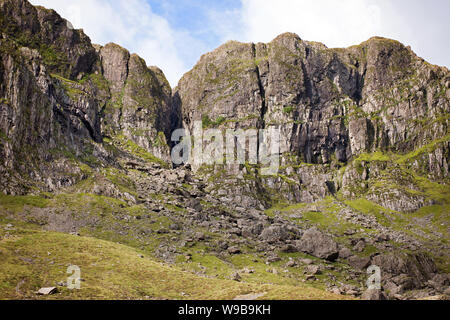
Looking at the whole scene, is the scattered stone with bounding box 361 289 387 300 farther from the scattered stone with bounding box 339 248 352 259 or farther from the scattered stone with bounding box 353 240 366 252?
the scattered stone with bounding box 353 240 366 252

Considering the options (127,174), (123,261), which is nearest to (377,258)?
(123,261)

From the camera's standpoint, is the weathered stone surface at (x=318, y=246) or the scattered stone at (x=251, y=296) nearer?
the scattered stone at (x=251, y=296)

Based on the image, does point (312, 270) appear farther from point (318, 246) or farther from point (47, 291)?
point (47, 291)

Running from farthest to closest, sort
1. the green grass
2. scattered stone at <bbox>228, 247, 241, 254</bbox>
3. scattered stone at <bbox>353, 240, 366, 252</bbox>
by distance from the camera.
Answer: scattered stone at <bbox>353, 240, 366, 252</bbox>, scattered stone at <bbox>228, 247, 241, 254</bbox>, the green grass

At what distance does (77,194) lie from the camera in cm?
13112

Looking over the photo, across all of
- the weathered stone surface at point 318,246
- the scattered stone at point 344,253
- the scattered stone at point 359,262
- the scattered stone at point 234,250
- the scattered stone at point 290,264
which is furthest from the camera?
the scattered stone at point 344,253

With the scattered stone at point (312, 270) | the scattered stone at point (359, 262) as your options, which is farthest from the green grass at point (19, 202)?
the scattered stone at point (359, 262)

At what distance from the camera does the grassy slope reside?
A: 42.5 meters

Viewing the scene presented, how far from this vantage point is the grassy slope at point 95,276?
42.5m

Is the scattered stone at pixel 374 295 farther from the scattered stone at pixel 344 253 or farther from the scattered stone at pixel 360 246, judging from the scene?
the scattered stone at pixel 360 246

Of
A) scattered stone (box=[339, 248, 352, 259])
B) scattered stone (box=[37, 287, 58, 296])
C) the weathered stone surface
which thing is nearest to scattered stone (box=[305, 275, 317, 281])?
the weathered stone surface
